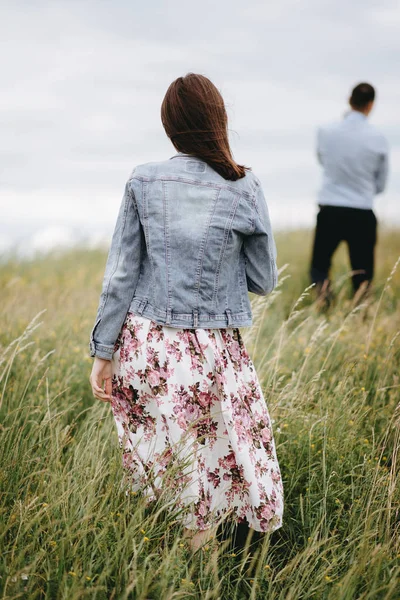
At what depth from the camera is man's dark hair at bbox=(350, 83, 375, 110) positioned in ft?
17.3

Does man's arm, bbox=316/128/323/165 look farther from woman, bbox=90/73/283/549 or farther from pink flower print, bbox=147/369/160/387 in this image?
pink flower print, bbox=147/369/160/387

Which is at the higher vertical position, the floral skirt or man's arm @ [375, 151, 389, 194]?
man's arm @ [375, 151, 389, 194]

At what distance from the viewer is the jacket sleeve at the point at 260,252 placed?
218 centimetres

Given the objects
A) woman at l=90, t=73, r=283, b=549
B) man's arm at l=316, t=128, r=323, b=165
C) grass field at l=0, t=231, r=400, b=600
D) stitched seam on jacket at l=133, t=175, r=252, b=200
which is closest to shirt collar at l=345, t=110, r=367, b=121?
man's arm at l=316, t=128, r=323, b=165

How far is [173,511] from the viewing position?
2.17 meters

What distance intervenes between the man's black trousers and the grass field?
1.70 meters

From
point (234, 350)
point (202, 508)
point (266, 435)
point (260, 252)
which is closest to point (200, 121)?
point (260, 252)

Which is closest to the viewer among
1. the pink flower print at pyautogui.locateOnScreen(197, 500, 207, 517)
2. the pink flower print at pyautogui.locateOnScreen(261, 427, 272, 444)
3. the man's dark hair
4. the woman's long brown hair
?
the woman's long brown hair

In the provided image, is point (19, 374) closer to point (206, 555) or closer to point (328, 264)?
point (206, 555)

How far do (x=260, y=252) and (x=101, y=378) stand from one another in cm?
82

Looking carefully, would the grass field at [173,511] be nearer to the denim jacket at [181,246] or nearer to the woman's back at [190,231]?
the denim jacket at [181,246]

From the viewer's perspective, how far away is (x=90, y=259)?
27.8ft

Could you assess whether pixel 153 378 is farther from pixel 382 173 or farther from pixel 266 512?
pixel 382 173

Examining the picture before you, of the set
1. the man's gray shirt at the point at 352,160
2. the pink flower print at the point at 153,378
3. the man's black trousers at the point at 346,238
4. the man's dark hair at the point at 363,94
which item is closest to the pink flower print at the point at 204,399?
the pink flower print at the point at 153,378
